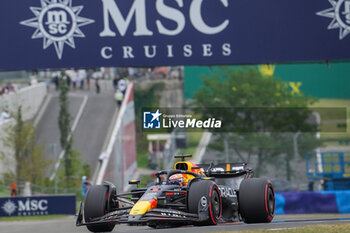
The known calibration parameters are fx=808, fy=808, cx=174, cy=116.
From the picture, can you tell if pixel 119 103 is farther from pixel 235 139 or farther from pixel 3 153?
pixel 235 139

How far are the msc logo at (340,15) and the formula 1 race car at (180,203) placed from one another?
850cm

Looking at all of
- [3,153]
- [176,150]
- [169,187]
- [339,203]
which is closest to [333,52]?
[339,203]

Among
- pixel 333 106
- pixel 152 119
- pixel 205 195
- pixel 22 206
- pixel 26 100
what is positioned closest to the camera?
pixel 205 195

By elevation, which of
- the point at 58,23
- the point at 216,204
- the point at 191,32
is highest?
the point at 58,23

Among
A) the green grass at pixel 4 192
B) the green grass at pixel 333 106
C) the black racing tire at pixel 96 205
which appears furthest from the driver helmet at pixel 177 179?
the green grass at pixel 333 106

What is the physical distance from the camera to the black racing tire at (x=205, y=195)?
41.5 ft

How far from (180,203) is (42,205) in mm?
13210

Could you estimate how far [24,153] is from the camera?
120ft

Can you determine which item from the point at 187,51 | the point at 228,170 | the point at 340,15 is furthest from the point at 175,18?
the point at 228,170

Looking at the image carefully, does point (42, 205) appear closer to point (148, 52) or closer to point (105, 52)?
point (105, 52)

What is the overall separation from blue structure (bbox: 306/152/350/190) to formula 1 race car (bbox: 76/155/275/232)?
11.9 metres

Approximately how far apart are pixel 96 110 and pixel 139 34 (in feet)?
87.7

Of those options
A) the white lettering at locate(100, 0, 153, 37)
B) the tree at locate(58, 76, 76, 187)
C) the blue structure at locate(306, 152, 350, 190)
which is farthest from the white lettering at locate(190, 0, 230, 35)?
the tree at locate(58, 76, 76, 187)

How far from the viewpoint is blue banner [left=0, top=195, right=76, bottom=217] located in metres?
25.4
